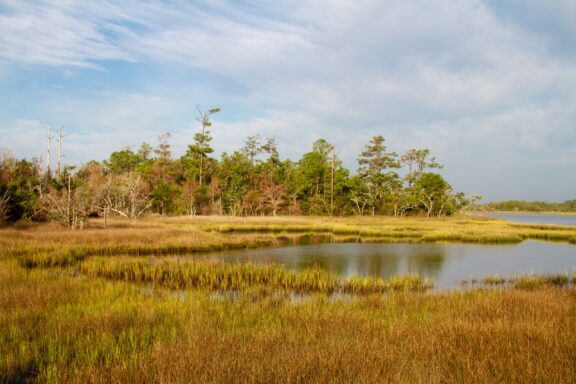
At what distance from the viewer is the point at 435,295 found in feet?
37.9

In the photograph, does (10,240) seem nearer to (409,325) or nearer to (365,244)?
(409,325)

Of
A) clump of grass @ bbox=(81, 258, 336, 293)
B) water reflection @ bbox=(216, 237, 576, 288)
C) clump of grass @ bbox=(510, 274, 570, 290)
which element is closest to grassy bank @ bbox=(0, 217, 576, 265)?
water reflection @ bbox=(216, 237, 576, 288)

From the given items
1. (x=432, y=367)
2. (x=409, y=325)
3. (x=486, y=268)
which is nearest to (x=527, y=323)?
(x=409, y=325)

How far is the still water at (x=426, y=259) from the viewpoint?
18.6 meters

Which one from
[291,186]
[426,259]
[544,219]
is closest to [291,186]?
[291,186]

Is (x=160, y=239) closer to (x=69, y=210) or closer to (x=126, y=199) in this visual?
(x=69, y=210)

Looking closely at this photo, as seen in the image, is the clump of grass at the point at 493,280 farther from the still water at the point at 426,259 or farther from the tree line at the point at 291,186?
the tree line at the point at 291,186

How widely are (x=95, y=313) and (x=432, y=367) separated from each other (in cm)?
671

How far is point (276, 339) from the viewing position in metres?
6.33

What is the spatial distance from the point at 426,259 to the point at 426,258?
415 mm

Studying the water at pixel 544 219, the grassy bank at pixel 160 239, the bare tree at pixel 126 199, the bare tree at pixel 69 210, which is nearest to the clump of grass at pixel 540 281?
the grassy bank at pixel 160 239

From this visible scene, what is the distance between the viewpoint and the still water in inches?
731

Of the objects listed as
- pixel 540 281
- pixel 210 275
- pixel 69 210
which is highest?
pixel 69 210

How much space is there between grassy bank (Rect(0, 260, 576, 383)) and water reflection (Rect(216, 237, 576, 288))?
7088 millimetres
